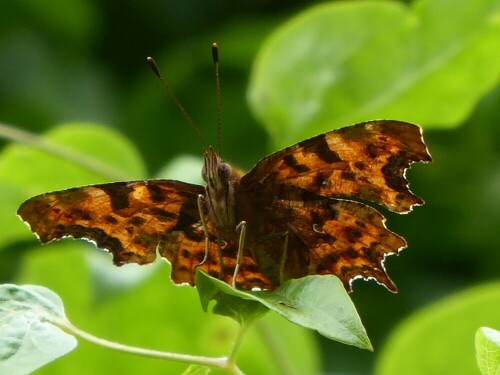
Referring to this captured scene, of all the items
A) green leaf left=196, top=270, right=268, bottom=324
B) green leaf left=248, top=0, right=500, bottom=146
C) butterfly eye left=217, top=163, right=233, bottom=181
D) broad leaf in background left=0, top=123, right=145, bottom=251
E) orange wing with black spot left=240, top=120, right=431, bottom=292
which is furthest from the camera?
broad leaf in background left=0, top=123, right=145, bottom=251

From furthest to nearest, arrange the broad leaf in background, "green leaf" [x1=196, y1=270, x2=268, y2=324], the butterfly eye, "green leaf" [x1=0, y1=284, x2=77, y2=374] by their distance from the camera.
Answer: the broad leaf in background, the butterfly eye, "green leaf" [x1=196, y1=270, x2=268, y2=324], "green leaf" [x1=0, y1=284, x2=77, y2=374]

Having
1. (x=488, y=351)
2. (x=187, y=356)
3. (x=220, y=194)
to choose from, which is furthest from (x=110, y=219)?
(x=488, y=351)

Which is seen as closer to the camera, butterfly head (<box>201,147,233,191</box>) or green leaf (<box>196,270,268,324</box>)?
green leaf (<box>196,270,268,324</box>)

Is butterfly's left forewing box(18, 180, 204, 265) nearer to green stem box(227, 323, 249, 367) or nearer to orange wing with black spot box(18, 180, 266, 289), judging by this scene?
orange wing with black spot box(18, 180, 266, 289)

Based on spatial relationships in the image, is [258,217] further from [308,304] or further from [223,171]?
[308,304]

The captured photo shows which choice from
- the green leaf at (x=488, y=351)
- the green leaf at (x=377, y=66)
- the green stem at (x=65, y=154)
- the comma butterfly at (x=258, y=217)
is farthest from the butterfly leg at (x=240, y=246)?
the green leaf at (x=377, y=66)

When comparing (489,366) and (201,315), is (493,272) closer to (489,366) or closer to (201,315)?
(201,315)

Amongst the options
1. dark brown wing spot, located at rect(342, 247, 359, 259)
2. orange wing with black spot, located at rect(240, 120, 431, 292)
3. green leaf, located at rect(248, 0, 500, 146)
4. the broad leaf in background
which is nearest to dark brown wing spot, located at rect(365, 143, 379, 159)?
orange wing with black spot, located at rect(240, 120, 431, 292)
